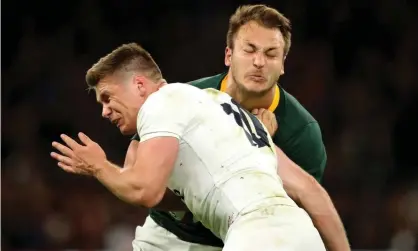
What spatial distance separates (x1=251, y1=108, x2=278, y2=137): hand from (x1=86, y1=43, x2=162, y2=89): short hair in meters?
0.68

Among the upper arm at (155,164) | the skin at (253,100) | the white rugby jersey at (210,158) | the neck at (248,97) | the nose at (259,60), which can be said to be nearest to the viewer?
the upper arm at (155,164)

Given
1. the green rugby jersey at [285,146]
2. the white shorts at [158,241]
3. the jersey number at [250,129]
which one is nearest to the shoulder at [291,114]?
the green rugby jersey at [285,146]

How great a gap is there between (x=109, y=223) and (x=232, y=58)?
3609 millimetres

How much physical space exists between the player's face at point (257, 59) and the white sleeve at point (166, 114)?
0.76 metres

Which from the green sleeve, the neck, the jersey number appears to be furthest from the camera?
the green sleeve

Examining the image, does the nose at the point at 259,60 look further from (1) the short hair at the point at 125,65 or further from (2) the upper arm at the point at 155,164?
(2) the upper arm at the point at 155,164

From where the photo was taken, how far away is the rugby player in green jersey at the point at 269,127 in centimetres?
416

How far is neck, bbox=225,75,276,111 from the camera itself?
436cm

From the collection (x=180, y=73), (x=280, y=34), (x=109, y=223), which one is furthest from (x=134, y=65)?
(x=180, y=73)

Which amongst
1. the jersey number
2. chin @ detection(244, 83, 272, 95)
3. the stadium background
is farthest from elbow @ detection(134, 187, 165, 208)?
the stadium background

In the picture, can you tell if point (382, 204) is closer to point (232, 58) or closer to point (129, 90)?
point (232, 58)

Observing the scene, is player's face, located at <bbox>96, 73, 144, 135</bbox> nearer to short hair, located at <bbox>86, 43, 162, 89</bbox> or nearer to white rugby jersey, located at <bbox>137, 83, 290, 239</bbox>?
short hair, located at <bbox>86, 43, 162, 89</bbox>

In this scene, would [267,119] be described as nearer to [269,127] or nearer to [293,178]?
[269,127]

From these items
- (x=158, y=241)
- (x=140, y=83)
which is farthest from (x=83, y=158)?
(x=158, y=241)
